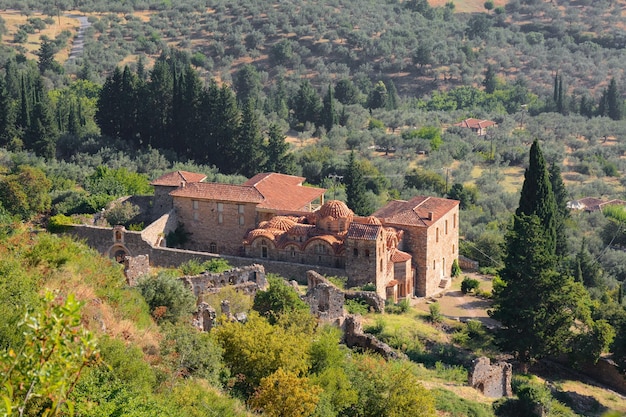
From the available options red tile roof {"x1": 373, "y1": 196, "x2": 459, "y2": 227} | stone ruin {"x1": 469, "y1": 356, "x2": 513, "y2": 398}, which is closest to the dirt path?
red tile roof {"x1": 373, "y1": 196, "x2": 459, "y2": 227}

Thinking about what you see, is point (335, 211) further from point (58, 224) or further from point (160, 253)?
point (58, 224)

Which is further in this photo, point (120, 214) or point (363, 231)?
point (120, 214)

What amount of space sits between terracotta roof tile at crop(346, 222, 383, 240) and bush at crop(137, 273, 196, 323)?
1053 centimetres

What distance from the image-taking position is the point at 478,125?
295 feet

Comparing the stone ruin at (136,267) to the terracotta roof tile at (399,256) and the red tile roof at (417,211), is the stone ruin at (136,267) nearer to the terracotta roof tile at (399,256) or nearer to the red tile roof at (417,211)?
the terracotta roof tile at (399,256)

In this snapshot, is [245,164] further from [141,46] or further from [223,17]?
[223,17]

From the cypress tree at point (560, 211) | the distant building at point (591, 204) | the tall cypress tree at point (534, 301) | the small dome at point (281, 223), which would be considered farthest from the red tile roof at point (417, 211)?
the distant building at point (591, 204)

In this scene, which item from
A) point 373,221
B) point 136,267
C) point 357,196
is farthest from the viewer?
point 357,196

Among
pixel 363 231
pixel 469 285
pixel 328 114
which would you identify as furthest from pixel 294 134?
pixel 363 231

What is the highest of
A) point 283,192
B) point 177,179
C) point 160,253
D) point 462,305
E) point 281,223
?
point 177,179

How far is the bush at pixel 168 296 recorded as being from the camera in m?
30.9

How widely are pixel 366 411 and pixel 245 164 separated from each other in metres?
34.3

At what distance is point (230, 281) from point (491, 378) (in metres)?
10.3

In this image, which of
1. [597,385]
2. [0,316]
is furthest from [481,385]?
Result: [0,316]
